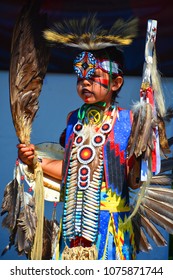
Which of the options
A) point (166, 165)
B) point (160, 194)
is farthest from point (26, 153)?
point (166, 165)

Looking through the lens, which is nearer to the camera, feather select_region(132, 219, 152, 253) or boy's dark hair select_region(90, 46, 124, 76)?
boy's dark hair select_region(90, 46, 124, 76)

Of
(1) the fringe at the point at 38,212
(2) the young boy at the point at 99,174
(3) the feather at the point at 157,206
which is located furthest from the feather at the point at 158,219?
(1) the fringe at the point at 38,212

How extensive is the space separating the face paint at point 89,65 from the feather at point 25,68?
0.92ft

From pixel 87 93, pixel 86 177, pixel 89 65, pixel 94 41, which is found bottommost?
pixel 86 177

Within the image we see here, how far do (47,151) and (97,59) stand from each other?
2.16 ft

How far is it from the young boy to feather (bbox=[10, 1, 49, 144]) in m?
0.27

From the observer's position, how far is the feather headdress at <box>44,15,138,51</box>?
5297 millimetres

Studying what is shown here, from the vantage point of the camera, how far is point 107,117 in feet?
17.5

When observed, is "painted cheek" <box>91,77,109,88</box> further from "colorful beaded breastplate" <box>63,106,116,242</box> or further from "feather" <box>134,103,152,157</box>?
"feather" <box>134,103,152,157</box>

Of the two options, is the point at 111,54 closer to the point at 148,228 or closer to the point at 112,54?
the point at 112,54

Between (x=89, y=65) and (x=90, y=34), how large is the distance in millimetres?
166

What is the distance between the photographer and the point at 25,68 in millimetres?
5445

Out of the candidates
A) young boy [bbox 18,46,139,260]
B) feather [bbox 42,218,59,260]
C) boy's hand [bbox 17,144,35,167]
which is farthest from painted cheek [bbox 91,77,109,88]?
feather [bbox 42,218,59,260]
